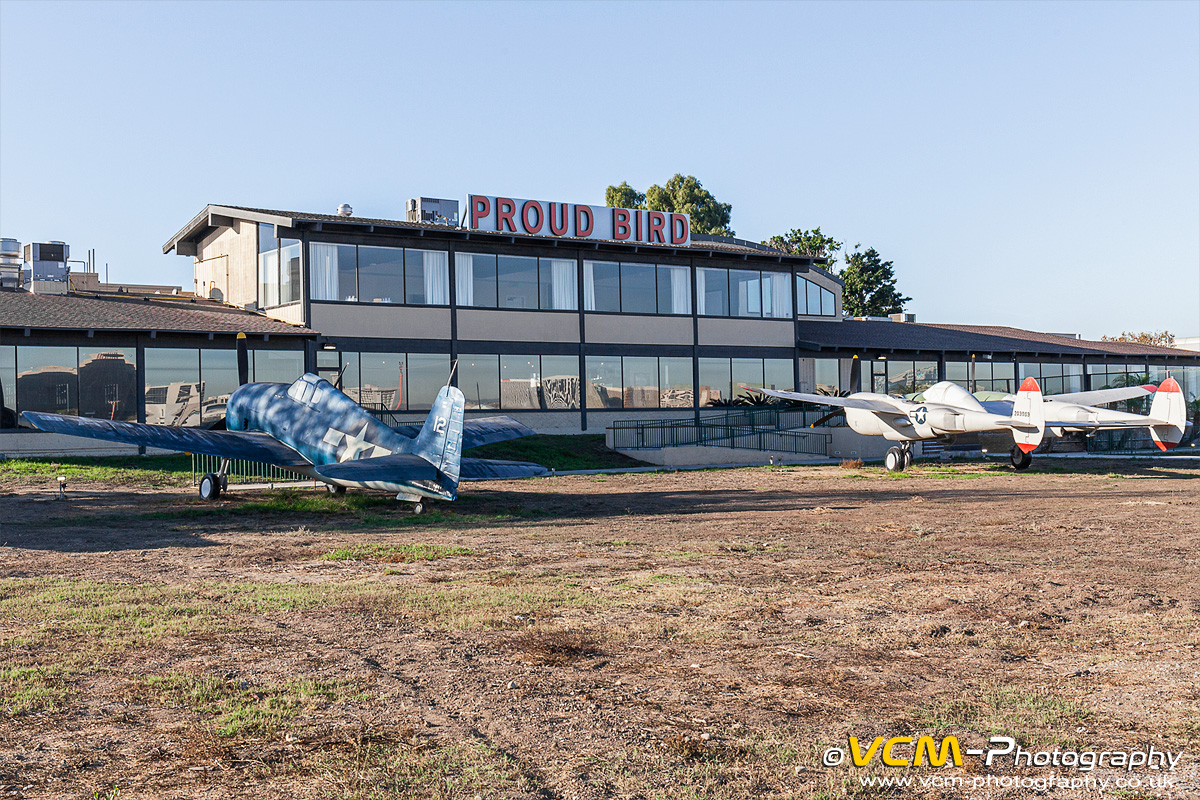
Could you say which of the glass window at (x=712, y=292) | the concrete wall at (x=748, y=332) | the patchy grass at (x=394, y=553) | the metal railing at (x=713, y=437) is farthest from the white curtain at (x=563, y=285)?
the patchy grass at (x=394, y=553)

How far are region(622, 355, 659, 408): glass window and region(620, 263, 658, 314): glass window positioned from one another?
2158mm

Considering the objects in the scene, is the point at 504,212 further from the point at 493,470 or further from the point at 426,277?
the point at 493,470

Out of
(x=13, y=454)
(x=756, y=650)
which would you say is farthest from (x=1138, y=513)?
(x=13, y=454)

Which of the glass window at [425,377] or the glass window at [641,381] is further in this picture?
the glass window at [641,381]

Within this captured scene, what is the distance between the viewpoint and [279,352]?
110 feet

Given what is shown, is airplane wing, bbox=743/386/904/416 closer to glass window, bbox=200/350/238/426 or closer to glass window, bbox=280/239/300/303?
glass window, bbox=280/239/300/303

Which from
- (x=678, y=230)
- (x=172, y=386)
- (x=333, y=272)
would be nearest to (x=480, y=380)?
(x=333, y=272)

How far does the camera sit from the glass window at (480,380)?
1458 inches

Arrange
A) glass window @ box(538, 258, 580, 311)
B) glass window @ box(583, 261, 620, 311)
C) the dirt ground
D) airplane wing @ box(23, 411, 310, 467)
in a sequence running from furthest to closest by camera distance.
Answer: glass window @ box(583, 261, 620, 311) < glass window @ box(538, 258, 580, 311) < airplane wing @ box(23, 411, 310, 467) < the dirt ground

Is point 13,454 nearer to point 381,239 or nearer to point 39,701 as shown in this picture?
point 381,239

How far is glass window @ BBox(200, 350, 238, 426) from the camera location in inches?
1265

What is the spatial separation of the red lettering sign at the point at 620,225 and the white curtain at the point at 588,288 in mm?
2018

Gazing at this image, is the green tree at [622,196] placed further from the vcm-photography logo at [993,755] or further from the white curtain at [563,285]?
the vcm-photography logo at [993,755]

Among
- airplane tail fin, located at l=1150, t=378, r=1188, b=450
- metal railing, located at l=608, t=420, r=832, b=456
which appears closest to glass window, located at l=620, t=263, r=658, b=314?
metal railing, located at l=608, t=420, r=832, b=456
